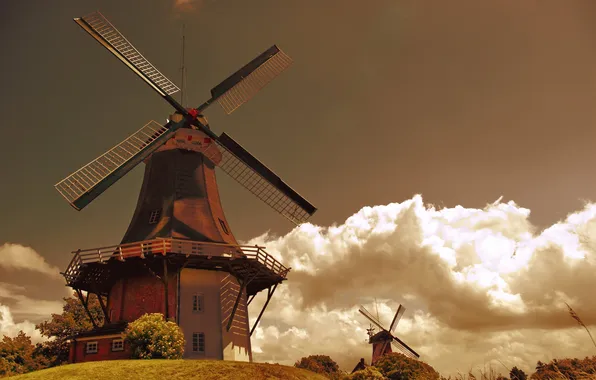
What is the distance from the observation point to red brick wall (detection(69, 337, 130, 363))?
25453 millimetres

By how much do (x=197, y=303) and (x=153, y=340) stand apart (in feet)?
15.5

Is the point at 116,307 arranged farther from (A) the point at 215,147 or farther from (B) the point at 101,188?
(A) the point at 215,147

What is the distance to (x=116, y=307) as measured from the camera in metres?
28.8

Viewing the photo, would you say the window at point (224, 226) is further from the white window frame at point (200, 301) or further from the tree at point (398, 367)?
the tree at point (398, 367)

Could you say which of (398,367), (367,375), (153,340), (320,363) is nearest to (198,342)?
(153,340)

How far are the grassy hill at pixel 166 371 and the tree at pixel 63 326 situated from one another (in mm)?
20171

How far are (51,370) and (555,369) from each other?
20175mm

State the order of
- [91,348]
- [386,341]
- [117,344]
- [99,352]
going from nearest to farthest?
[117,344], [99,352], [91,348], [386,341]

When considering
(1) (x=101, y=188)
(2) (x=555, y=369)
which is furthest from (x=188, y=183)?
(2) (x=555, y=369)

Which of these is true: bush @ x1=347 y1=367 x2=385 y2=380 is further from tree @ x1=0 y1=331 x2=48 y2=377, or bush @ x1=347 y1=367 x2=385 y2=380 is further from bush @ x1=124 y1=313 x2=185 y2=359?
tree @ x1=0 y1=331 x2=48 y2=377

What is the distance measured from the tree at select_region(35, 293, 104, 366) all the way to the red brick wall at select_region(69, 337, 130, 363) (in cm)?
1246

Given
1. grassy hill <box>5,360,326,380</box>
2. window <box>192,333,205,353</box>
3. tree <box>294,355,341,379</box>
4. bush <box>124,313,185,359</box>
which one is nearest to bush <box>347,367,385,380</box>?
window <box>192,333,205,353</box>

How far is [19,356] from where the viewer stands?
37.9m

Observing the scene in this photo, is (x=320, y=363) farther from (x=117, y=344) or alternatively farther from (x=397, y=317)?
(x=117, y=344)
